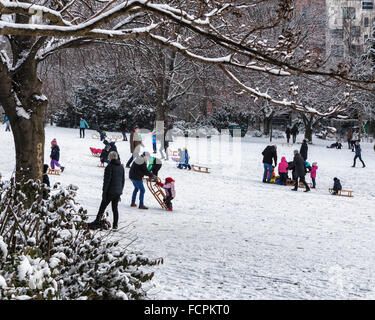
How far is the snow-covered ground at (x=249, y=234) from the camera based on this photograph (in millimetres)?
6852

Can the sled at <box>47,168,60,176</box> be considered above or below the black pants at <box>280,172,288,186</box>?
above

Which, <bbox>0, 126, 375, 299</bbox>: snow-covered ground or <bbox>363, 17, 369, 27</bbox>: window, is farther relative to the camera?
<bbox>363, 17, 369, 27</bbox>: window

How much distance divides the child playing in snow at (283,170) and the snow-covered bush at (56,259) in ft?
49.2

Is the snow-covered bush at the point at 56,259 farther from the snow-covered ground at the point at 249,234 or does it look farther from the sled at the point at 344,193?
the sled at the point at 344,193

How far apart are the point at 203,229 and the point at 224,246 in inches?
65.2

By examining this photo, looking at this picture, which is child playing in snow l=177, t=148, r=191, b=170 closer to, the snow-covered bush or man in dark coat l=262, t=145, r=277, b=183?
man in dark coat l=262, t=145, r=277, b=183

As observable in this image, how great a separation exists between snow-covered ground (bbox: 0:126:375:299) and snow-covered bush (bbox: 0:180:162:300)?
3.52 ft

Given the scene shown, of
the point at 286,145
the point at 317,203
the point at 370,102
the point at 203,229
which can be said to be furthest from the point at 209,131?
the point at 203,229

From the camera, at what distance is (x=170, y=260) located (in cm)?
791

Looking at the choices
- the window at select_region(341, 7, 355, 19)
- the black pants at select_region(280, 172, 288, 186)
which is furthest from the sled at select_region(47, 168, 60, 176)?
the window at select_region(341, 7, 355, 19)

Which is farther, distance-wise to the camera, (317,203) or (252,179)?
(252,179)

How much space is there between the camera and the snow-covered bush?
4109 millimetres
